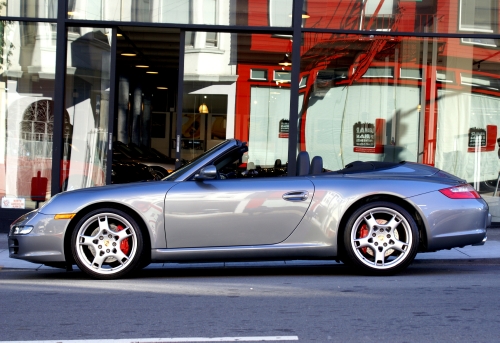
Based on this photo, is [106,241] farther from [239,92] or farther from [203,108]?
[239,92]

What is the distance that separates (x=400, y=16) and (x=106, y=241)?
21.5 ft

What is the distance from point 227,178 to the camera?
276 inches

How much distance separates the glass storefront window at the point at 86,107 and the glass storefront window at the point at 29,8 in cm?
42

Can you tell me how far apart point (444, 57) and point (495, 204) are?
91.8 inches

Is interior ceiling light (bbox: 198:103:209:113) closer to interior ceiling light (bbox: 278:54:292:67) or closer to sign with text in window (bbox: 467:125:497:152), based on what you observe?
interior ceiling light (bbox: 278:54:292:67)

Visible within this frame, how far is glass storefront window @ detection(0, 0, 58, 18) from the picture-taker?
11.1m

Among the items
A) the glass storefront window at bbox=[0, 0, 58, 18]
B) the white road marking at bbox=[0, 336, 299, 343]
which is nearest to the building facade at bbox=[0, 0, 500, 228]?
the glass storefront window at bbox=[0, 0, 58, 18]

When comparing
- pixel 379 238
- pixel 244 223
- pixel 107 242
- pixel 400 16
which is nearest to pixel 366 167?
pixel 379 238

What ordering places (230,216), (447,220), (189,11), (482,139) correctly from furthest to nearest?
(482,139) < (189,11) < (447,220) < (230,216)

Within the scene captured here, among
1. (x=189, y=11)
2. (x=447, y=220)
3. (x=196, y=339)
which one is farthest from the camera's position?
(x=189, y=11)

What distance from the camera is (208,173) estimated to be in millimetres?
6617

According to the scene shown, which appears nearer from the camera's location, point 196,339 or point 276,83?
point 196,339

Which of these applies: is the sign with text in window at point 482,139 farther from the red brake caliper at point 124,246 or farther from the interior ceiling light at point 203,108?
the red brake caliper at point 124,246

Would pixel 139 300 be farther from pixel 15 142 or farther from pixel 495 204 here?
pixel 495 204
